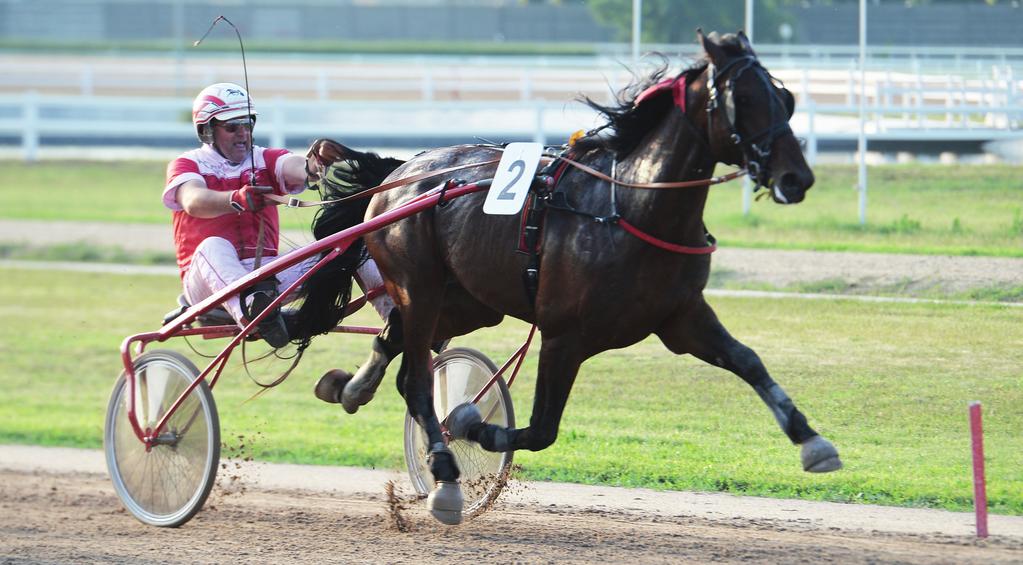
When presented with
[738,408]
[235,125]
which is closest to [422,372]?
[235,125]

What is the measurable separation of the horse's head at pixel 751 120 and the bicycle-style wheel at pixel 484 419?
190 centimetres

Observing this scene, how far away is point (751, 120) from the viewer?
4633 mm

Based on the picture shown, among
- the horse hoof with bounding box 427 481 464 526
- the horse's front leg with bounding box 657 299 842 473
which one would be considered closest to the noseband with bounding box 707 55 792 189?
the horse's front leg with bounding box 657 299 842 473

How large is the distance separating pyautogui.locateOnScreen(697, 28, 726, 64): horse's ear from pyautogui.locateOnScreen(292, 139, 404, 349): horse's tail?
2005 millimetres

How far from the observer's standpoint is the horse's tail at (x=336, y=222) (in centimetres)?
622

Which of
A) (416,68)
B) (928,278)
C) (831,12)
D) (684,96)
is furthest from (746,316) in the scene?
(416,68)

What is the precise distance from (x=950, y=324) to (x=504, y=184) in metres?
4.14

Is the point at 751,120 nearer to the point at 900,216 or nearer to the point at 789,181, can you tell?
the point at 789,181

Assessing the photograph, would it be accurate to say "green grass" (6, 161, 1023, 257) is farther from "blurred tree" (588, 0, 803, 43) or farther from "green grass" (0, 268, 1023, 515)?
"blurred tree" (588, 0, 803, 43)

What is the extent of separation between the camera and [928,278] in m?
9.33

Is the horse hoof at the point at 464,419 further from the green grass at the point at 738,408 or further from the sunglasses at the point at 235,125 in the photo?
the sunglasses at the point at 235,125

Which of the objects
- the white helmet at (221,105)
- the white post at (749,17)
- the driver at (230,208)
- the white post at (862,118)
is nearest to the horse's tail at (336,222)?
the driver at (230,208)

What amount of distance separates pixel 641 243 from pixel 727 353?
0.53m

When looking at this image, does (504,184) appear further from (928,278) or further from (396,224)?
(928,278)
